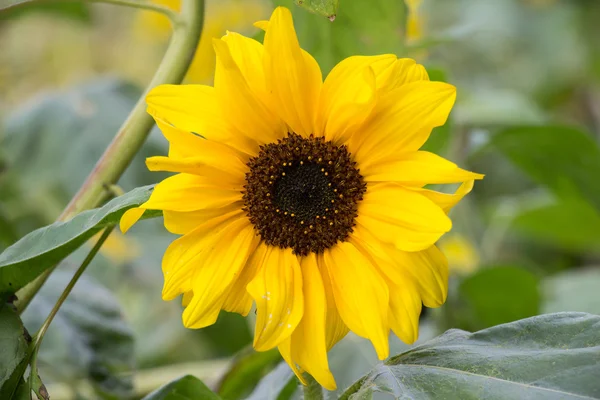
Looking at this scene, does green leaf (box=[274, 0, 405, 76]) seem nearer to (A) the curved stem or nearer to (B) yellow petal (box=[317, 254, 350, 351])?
(A) the curved stem

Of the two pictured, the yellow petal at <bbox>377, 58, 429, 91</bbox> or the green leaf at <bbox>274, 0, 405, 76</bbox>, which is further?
the green leaf at <bbox>274, 0, 405, 76</bbox>

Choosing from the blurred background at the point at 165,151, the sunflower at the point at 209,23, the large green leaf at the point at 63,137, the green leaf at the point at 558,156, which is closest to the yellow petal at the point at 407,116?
the blurred background at the point at 165,151

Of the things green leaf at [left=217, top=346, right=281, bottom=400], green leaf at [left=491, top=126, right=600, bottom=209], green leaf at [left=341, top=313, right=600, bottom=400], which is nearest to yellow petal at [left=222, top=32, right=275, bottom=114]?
green leaf at [left=341, top=313, right=600, bottom=400]

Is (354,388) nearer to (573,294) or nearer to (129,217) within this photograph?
(129,217)

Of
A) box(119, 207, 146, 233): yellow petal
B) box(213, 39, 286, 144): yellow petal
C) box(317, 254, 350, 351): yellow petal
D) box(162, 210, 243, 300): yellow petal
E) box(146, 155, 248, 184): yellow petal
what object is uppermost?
box(213, 39, 286, 144): yellow petal

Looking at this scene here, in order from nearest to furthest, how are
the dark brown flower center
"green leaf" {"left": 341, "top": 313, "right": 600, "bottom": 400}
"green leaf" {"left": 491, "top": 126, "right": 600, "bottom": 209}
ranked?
"green leaf" {"left": 341, "top": 313, "right": 600, "bottom": 400}
the dark brown flower center
"green leaf" {"left": 491, "top": 126, "right": 600, "bottom": 209}

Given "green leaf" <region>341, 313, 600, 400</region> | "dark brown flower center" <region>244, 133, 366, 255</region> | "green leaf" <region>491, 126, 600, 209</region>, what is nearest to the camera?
"green leaf" <region>341, 313, 600, 400</region>

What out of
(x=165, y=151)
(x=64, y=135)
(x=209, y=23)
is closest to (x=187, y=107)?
(x=165, y=151)

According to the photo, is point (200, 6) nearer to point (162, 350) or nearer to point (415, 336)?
point (415, 336)

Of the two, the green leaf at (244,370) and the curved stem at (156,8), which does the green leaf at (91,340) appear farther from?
the curved stem at (156,8)
